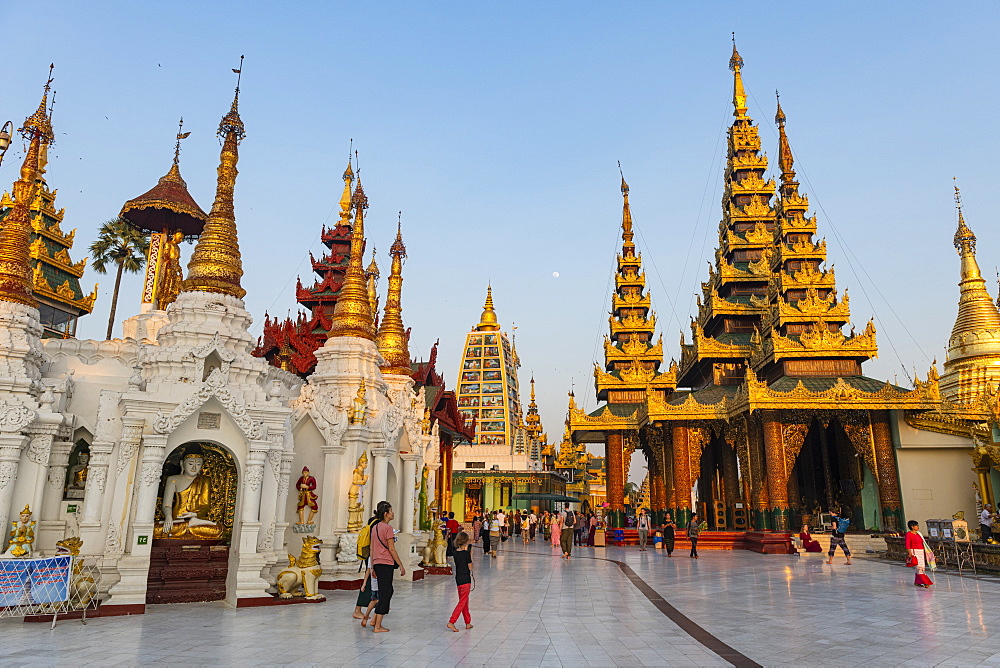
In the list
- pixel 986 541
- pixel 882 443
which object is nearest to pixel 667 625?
pixel 986 541

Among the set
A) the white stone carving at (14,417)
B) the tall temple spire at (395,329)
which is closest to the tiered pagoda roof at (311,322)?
the tall temple spire at (395,329)

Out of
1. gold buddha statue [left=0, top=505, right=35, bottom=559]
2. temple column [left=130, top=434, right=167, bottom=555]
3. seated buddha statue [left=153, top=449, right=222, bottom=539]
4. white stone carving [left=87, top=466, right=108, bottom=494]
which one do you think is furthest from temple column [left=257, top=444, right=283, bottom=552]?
gold buddha statue [left=0, top=505, right=35, bottom=559]

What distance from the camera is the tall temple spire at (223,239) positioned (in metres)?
11.9

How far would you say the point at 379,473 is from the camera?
13.7m

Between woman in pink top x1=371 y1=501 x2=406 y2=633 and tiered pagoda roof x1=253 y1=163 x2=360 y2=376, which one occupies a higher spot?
tiered pagoda roof x1=253 y1=163 x2=360 y2=376

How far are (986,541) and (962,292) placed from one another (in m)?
20.9

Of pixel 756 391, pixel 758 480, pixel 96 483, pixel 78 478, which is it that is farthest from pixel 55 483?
pixel 758 480

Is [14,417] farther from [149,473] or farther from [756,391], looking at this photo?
[756,391]

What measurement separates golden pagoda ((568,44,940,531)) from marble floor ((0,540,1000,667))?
34.4ft

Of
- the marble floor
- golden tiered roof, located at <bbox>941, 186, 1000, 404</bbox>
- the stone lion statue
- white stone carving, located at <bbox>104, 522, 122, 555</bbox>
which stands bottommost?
the marble floor

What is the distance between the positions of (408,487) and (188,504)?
5.59 metres

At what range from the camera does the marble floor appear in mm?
6441

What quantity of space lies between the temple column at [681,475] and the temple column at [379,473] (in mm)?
15573

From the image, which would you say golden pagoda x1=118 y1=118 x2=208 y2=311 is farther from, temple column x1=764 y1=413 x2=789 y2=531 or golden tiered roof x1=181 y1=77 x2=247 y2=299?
temple column x1=764 y1=413 x2=789 y2=531
